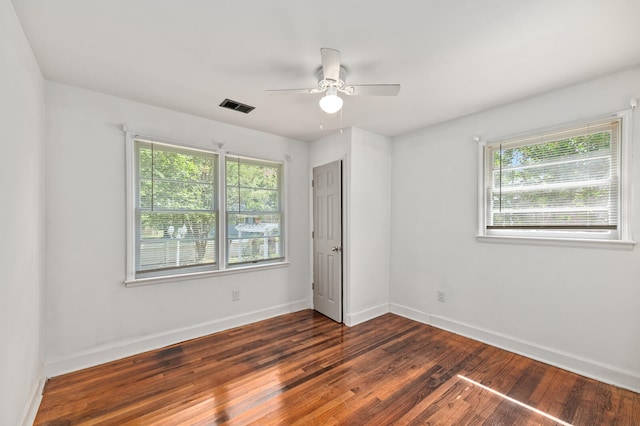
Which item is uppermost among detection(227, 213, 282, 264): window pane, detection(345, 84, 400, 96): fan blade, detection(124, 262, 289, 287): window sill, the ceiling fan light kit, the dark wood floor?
detection(345, 84, 400, 96): fan blade

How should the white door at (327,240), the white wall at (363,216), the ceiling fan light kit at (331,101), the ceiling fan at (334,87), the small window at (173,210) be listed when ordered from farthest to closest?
1. the white door at (327,240)
2. the white wall at (363,216)
3. the small window at (173,210)
4. the ceiling fan light kit at (331,101)
5. the ceiling fan at (334,87)

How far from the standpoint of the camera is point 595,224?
242 cm

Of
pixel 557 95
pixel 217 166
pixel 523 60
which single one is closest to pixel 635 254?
pixel 557 95

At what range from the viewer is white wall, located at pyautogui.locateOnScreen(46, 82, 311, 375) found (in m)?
2.45

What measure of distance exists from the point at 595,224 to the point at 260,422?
3.10 m

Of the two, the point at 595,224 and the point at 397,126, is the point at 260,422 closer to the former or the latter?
the point at 595,224

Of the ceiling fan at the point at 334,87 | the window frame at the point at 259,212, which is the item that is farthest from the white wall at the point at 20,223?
the window frame at the point at 259,212

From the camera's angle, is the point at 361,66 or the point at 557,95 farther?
the point at 557,95

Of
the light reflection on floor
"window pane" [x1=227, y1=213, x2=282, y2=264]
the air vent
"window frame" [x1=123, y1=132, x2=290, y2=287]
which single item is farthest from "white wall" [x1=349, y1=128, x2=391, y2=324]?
the light reflection on floor

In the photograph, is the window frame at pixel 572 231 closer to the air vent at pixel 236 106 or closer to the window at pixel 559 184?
the window at pixel 559 184

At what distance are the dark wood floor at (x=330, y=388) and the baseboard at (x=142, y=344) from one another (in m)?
0.08

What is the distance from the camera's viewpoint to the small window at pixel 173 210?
292 centimetres

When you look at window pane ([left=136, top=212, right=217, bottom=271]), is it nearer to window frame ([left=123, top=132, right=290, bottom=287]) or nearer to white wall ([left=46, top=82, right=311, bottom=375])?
window frame ([left=123, top=132, right=290, bottom=287])

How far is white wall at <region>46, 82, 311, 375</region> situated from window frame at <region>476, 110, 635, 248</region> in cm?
278
